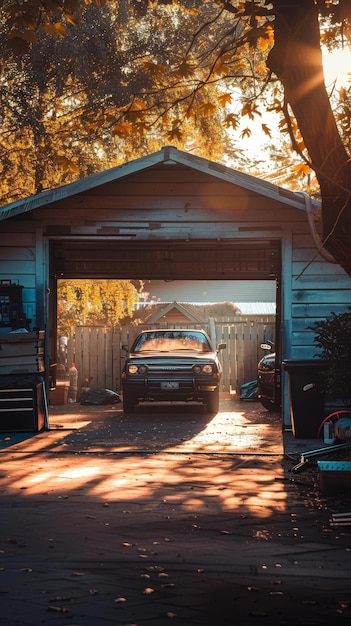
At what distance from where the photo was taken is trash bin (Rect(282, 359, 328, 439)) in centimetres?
1503

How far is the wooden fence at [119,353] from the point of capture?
27.1 metres

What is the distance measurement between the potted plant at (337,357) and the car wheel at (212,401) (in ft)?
17.4

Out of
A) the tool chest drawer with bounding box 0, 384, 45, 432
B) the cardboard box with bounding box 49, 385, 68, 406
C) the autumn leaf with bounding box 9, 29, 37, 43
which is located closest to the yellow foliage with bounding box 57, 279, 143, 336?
the cardboard box with bounding box 49, 385, 68, 406

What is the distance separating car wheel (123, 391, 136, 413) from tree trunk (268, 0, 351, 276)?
11902mm

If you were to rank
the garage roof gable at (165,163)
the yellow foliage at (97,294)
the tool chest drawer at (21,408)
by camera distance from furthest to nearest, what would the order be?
the yellow foliage at (97,294) < the garage roof gable at (165,163) < the tool chest drawer at (21,408)

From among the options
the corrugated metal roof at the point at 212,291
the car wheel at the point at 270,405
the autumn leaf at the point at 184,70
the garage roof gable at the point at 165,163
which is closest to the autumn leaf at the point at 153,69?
the autumn leaf at the point at 184,70

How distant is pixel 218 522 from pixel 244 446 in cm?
613

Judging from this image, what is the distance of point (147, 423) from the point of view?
18312 mm

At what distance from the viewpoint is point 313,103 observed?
8.34 m

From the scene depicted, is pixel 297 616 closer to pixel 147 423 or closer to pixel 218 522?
pixel 218 522

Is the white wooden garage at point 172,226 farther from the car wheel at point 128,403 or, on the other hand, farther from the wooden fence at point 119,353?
the wooden fence at point 119,353

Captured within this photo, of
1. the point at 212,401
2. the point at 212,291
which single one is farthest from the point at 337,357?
the point at 212,291

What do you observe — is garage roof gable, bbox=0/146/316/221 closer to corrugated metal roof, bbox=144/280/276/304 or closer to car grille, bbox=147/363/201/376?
car grille, bbox=147/363/201/376

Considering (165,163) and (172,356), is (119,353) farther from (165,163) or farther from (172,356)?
(165,163)
